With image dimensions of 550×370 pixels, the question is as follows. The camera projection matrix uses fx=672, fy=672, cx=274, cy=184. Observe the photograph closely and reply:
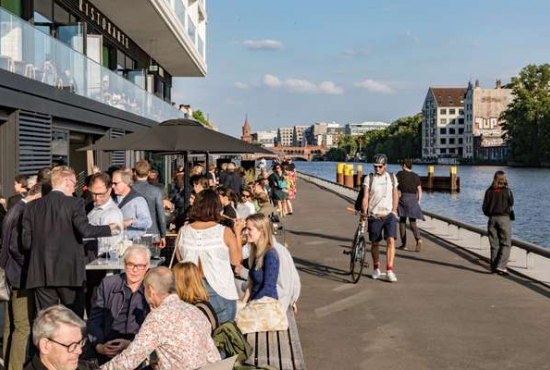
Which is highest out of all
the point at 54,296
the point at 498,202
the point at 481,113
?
the point at 481,113

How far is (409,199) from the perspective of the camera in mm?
14664

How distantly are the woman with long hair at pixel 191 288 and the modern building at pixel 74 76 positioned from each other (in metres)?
6.97

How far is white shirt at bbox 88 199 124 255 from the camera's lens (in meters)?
6.83

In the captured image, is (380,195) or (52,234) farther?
(380,195)

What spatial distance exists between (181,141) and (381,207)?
3.30 meters

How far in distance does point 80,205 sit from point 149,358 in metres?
2.04

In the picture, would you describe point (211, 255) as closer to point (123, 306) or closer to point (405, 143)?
point (123, 306)

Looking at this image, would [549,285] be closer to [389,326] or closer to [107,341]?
[389,326]

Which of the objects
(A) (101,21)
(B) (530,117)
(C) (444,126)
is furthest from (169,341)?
(C) (444,126)

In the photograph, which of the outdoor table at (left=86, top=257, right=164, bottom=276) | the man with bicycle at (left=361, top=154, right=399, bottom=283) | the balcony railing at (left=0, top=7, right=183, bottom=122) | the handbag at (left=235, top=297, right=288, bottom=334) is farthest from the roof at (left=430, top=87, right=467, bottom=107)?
the handbag at (left=235, top=297, right=288, bottom=334)

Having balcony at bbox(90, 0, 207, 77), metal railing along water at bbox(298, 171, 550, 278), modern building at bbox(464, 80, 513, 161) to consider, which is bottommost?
metal railing along water at bbox(298, 171, 550, 278)

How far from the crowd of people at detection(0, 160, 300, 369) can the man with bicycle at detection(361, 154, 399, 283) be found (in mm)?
2895

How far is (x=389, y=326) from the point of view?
7.83 m

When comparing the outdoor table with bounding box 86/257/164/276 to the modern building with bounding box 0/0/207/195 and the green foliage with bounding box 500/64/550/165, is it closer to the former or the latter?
the modern building with bounding box 0/0/207/195
